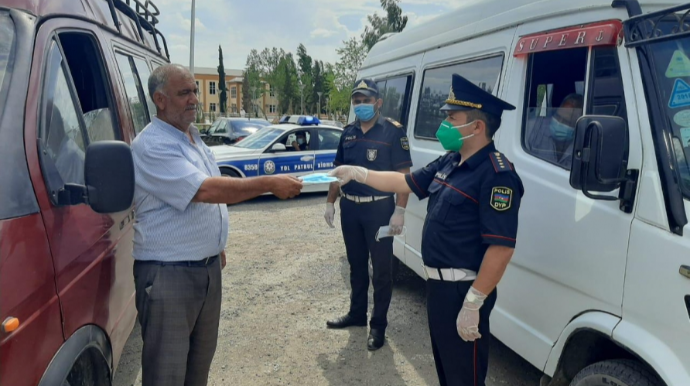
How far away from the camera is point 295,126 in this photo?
10555 millimetres

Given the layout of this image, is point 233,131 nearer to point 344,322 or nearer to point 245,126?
point 245,126

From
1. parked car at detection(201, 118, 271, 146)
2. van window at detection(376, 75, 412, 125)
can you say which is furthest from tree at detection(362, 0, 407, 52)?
van window at detection(376, 75, 412, 125)

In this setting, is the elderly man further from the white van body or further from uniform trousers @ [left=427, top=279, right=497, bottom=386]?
the white van body

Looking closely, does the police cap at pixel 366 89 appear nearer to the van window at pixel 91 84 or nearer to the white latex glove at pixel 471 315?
the van window at pixel 91 84

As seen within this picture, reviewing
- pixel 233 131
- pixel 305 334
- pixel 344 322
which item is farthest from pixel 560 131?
pixel 233 131

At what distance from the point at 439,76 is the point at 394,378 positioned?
2.54 metres

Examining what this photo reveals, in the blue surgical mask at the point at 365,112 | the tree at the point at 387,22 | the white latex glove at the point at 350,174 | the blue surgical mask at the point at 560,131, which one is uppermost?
the tree at the point at 387,22

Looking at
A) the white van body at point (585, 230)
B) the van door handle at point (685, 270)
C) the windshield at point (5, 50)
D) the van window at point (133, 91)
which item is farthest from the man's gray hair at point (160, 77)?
the van door handle at point (685, 270)

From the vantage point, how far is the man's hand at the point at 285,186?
2416 mm

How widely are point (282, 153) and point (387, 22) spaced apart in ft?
91.6

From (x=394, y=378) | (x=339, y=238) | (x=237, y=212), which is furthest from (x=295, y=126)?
(x=394, y=378)

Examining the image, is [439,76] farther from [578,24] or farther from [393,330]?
[393,330]

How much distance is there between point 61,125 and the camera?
7.09ft

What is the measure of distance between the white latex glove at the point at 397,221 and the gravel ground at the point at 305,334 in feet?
3.14
